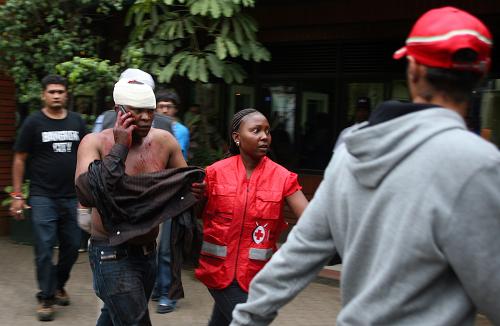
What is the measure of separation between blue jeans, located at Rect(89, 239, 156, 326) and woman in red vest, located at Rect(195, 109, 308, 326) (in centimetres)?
36

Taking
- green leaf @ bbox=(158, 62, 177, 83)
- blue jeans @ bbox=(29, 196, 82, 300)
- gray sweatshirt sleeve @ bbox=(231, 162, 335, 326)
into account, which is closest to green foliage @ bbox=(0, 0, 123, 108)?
green leaf @ bbox=(158, 62, 177, 83)

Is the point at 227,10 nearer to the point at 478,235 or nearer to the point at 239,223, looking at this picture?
the point at 239,223

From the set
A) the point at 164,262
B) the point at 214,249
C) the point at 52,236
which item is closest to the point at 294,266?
the point at 214,249

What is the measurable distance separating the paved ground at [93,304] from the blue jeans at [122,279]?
231 centimetres

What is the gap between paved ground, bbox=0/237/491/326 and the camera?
5.88 meters

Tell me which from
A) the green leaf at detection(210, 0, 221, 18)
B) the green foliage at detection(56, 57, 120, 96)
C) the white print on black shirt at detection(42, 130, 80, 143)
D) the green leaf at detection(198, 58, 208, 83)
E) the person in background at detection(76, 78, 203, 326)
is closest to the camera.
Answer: the person in background at detection(76, 78, 203, 326)

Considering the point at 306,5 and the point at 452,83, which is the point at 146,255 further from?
the point at 306,5

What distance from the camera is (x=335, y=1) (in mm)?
8445

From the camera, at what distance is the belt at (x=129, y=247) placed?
3516 mm

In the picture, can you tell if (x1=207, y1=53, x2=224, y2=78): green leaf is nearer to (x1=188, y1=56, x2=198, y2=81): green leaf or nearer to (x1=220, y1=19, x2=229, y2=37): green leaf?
(x1=188, y1=56, x2=198, y2=81): green leaf

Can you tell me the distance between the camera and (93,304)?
6375 millimetres

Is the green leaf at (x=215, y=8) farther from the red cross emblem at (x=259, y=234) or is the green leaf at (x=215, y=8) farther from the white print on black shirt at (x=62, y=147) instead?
the red cross emblem at (x=259, y=234)

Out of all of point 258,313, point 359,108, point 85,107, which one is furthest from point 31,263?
point 258,313

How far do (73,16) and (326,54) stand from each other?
3.48 m
